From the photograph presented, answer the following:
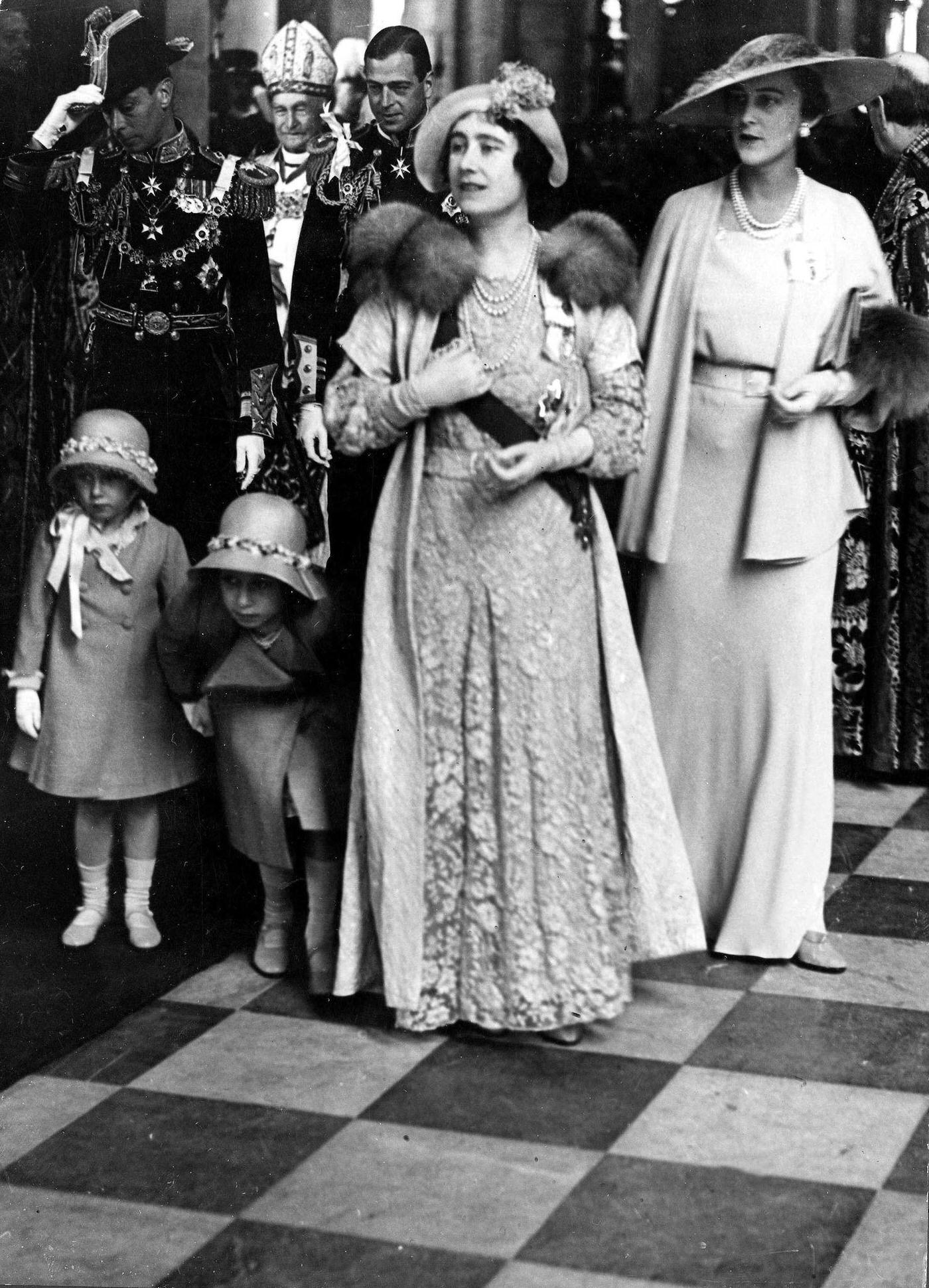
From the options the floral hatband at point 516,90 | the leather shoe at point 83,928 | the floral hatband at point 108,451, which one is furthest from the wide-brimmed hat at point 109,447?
the floral hatband at point 516,90

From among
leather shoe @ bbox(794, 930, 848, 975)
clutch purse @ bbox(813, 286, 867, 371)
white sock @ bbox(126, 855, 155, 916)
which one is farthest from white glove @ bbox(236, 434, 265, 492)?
leather shoe @ bbox(794, 930, 848, 975)

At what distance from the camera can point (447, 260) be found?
337 centimetres

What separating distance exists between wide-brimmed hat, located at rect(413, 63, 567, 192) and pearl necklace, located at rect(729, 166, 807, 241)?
0.45 metres

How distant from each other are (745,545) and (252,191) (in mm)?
A: 1204

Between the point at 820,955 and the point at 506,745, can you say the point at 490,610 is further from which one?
the point at 820,955

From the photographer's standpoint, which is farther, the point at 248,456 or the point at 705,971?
the point at 705,971

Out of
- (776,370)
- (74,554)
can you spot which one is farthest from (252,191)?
(776,370)

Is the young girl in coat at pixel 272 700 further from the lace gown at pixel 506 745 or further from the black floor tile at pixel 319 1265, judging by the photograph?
the black floor tile at pixel 319 1265

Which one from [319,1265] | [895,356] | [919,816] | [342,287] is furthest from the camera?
[919,816]

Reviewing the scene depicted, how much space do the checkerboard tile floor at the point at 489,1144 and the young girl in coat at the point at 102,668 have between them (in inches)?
12.0

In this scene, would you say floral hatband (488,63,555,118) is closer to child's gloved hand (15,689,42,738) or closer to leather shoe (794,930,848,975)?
child's gloved hand (15,689,42,738)

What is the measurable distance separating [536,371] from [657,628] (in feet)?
2.32

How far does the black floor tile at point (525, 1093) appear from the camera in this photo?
10.5 ft

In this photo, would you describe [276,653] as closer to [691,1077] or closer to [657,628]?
[657,628]
